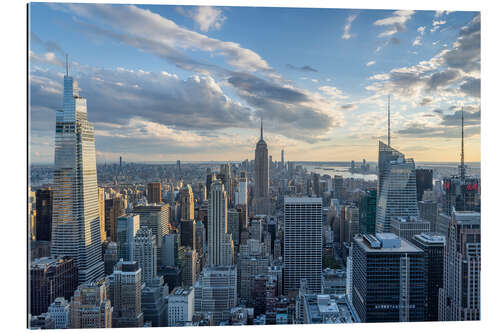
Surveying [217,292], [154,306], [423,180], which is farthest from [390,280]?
[154,306]

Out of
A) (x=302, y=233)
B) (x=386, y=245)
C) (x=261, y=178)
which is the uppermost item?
(x=261, y=178)

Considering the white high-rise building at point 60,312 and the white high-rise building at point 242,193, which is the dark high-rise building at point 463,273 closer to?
the white high-rise building at point 242,193

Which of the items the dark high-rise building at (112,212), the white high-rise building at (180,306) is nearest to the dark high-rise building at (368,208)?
the white high-rise building at (180,306)

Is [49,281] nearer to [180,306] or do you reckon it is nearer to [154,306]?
[154,306]

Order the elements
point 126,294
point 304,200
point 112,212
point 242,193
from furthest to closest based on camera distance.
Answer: point 242,193 → point 304,200 → point 112,212 → point 126,294

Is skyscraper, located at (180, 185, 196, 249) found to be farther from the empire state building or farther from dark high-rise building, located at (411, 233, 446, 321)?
dark high-rise building, located at (411, 233, 446, 321)

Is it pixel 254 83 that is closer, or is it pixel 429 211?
pixel 254 83

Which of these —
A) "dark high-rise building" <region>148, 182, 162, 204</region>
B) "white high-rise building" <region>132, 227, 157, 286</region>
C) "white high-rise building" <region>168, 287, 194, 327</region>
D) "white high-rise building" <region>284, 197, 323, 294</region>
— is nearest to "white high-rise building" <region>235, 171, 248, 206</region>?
"white high-rise building" <region>284, 197, 323, 294</region>

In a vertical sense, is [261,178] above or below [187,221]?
above
